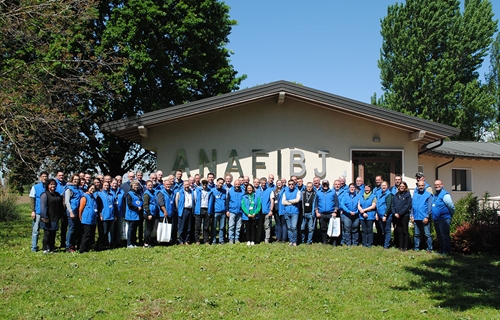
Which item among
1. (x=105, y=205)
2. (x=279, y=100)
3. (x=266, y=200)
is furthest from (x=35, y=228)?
(x=279, y=100)

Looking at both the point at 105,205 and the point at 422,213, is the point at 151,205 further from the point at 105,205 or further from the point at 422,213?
the point at 422,213

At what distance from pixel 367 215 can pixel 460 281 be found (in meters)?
3.67

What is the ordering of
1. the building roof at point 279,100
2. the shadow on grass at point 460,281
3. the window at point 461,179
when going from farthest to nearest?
the window at point 461,179 < the building roof at point 279,100 < the shadow on grass at point 460,281

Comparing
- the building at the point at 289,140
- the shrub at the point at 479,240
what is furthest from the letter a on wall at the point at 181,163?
the shrub at the point at 479,240

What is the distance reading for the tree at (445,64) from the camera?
34000 millimetres

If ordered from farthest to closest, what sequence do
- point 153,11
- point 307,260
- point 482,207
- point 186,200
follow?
point 153,11, point 482,207, point 186,200, point 307,260

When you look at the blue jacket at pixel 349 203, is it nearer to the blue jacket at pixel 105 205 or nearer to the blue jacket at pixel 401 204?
the blue jacket at pixel 401 204

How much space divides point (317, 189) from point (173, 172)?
474 cm

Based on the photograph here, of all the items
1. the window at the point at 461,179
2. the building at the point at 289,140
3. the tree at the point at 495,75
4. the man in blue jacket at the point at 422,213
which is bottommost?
the man in blue jacket at the point at 422,213

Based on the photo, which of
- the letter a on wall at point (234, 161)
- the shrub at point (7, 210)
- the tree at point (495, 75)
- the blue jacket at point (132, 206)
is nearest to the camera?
the blue jacket at point (132, 206)

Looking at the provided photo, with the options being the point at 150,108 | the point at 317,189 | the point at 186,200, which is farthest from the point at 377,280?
the point at 150,108

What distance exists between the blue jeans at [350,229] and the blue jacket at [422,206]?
1487 mm

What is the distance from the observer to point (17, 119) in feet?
46.2

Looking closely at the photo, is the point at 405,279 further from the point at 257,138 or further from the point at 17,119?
the point at 17,119
